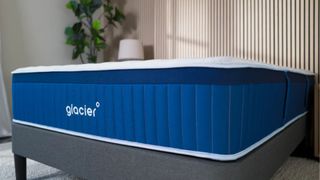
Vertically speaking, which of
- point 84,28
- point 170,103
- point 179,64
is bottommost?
point 170,103

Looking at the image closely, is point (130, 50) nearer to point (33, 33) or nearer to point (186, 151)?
point (33, 33)

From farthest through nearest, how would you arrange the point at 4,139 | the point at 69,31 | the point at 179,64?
the point at 69,31 → the point at 4,139 → the point at 179,64

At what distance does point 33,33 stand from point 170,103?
9.08 feet

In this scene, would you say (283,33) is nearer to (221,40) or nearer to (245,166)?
(221,40)

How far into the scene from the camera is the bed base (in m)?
0.72

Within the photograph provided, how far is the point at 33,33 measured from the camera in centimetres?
302

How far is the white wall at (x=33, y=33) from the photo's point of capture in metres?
2.81

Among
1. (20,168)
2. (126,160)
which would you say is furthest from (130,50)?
(126,160)

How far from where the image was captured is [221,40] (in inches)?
98.8

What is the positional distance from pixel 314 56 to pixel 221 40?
2.63 ft

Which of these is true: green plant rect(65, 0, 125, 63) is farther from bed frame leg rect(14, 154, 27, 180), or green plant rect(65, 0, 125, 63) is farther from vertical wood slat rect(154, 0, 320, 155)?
bed frame leg rect(14, 154, 27, 180)

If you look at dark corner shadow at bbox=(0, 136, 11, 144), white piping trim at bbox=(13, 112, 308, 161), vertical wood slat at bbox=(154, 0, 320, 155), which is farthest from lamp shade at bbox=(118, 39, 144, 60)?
white piping trim at bbox=(13, 112, 308, 161)

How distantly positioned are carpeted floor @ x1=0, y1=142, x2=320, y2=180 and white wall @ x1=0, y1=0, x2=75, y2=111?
1.35 metres

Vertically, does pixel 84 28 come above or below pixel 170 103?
above
